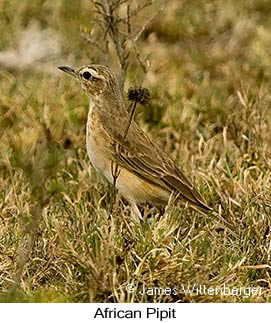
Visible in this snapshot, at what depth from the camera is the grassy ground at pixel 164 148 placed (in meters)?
6.13

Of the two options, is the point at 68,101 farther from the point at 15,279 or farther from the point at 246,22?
the point at 15,279

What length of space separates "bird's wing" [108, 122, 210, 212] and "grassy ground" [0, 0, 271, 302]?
0.13 meters

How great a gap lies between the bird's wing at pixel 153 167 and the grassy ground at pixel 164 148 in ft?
0.41

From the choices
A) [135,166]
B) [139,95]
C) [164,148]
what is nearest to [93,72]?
[135,166]

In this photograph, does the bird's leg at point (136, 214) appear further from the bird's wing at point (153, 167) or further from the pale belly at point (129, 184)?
the bird's wing at point (153, 167)

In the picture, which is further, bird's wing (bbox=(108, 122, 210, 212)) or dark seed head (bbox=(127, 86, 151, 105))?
bird's wing (bbox=(108, 122, 210, 212))

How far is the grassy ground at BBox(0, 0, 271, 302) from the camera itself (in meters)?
6.13

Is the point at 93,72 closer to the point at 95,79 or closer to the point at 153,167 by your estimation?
the point at 95,79

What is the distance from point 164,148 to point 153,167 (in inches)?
44.5

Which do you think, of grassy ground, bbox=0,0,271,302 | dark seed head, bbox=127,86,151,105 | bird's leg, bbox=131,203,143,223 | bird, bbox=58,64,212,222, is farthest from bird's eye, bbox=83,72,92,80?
dark seed head, bbox=127,86,151,105

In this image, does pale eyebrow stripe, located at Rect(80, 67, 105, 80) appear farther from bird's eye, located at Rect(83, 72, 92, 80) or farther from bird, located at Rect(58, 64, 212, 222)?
bird, located at Rect(58, 64, 212, 222)

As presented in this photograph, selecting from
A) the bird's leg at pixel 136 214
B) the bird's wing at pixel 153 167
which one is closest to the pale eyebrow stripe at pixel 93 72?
the bird's wing at pixel 153 167

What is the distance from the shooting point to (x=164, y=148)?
27.2 ft

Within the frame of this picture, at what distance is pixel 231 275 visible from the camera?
6.17m
